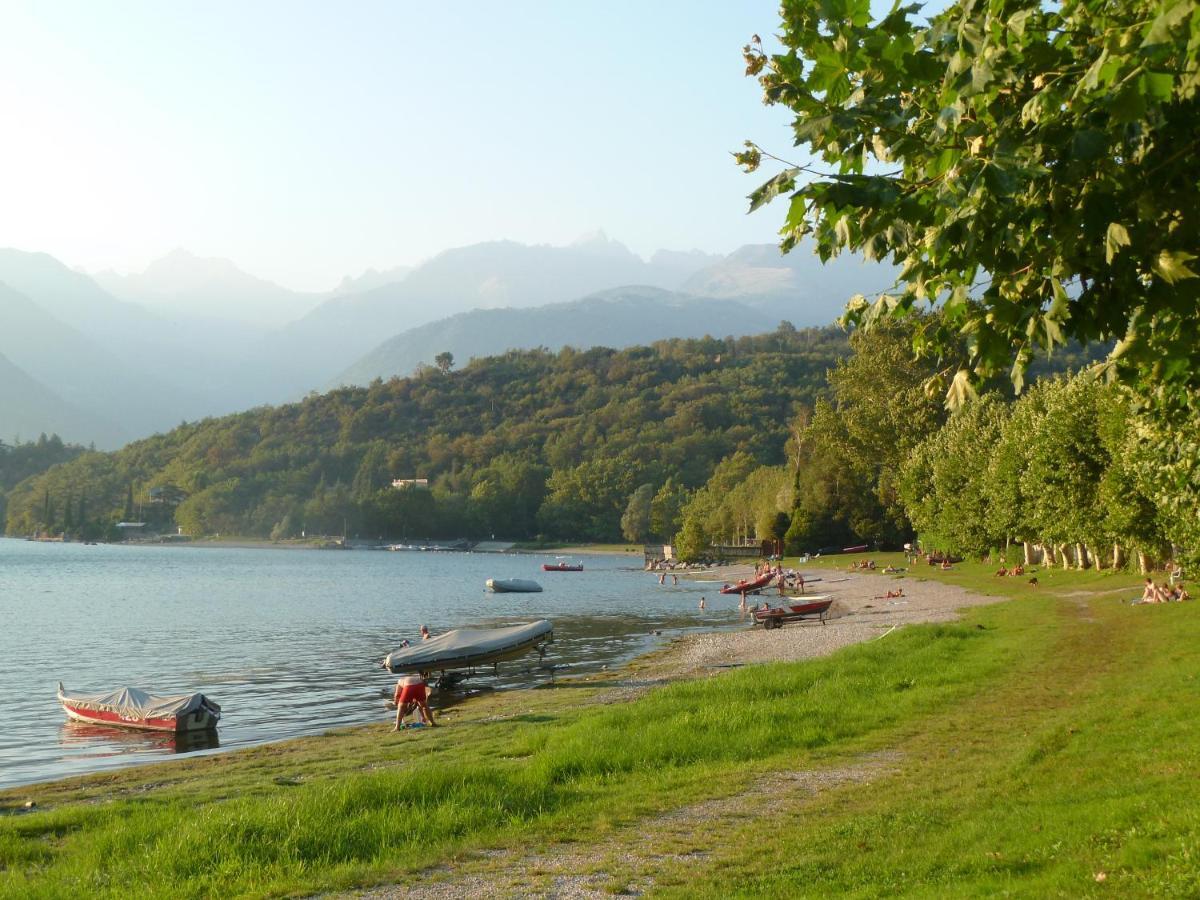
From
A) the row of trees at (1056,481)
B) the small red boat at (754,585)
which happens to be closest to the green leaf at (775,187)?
the row of trees at (1056,481)

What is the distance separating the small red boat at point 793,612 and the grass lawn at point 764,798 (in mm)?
26772

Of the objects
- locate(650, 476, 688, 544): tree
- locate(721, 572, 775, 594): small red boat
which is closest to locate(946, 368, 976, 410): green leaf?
locate(721, 572, 775, 594): small red boat

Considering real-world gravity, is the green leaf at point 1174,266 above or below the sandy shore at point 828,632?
above

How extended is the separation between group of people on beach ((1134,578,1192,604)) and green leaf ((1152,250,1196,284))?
107 ft

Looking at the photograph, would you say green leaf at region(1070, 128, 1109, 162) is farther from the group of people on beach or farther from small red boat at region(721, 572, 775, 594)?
small red boat at region(721, 572, 775, 594)

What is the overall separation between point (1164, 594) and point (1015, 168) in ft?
114

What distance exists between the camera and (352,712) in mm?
31188

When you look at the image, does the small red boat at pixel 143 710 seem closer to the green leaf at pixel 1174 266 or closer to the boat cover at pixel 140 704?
the boat cover at pixel 140 704

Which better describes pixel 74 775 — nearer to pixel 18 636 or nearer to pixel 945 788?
pixel 945 788

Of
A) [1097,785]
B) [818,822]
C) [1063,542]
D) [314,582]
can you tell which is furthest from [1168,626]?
[314,582]

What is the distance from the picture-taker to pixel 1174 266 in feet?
18.4

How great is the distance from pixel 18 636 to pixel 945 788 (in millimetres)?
56653

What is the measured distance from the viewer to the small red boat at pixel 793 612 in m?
52.4

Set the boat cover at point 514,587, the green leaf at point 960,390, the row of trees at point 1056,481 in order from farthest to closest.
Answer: the boat cover at point 514,587
the row of trees at point 1056,481
the green leaf at point 960,390
